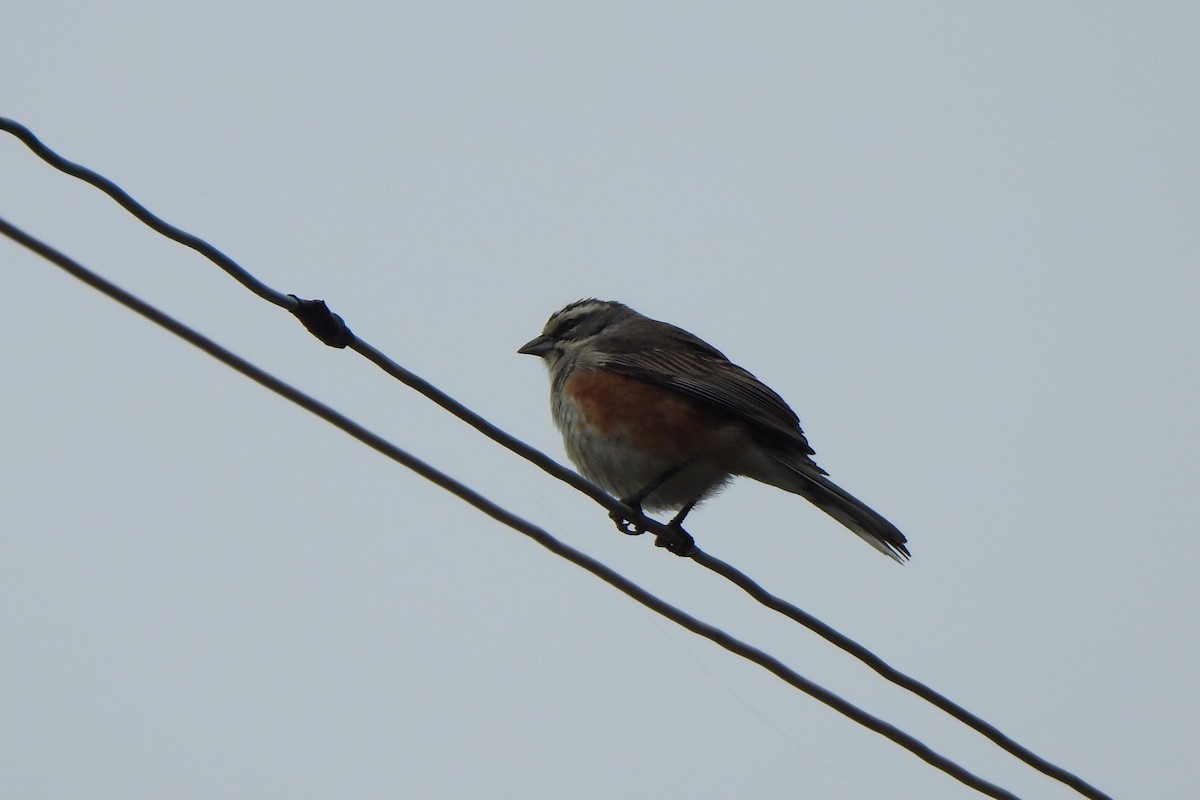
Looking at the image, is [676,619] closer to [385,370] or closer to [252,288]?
[385,370]

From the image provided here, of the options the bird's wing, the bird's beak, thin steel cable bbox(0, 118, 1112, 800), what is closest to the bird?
the bird's wing

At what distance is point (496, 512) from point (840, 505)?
3.09 metres

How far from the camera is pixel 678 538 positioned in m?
5.72

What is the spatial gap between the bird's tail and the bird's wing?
0.19 m

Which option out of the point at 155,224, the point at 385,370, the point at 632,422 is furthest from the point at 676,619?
the point at 632,422

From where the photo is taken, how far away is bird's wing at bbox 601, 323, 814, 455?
6.76 m

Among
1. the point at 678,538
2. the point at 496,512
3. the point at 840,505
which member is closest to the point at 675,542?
the point at 678,538

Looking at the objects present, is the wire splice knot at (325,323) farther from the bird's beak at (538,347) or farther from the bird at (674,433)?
the bird's beak at (538,347)

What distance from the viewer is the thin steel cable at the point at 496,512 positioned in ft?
8.98

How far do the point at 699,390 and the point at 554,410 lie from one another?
0.97 metres

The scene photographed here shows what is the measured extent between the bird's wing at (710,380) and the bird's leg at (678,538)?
0.61m

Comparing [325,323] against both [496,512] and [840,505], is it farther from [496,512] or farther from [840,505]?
[840,505]

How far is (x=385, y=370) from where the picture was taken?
3.69 meters

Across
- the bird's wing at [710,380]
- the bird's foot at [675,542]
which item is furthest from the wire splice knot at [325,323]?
the bird's wing at [710,380]
